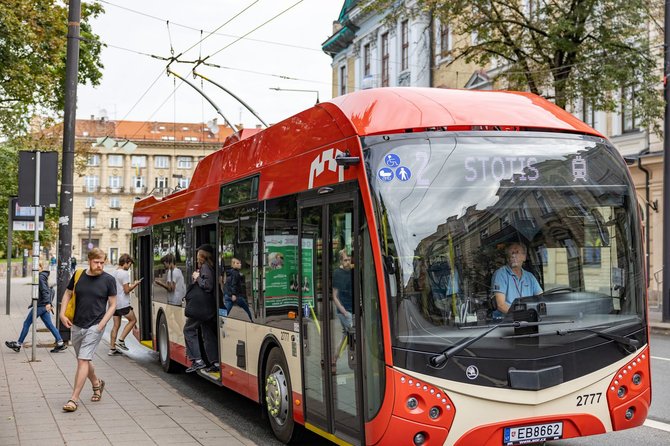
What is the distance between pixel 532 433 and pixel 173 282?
738 cm

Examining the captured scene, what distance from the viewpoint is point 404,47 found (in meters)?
43.4

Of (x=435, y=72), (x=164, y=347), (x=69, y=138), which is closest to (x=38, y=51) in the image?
(x=69, y=138)

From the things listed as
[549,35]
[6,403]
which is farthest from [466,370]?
[549,35]

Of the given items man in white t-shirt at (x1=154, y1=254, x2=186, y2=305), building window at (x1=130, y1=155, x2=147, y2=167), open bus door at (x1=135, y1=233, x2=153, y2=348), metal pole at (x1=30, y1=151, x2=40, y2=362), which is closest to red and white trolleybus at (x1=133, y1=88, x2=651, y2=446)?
man in white t-shirt at (x1=154, y1=254, x2=186, y2=305)

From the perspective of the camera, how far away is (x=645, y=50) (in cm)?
2319

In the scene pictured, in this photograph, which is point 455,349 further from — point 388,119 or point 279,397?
point 279,397

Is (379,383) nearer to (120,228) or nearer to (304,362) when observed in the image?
(304,362)

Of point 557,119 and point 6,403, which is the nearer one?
point 557,119

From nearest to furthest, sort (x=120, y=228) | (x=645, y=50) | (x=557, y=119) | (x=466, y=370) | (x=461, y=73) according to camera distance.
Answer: (x=466, y=370)
(x=557, y=119)
(x=645, y=50)
(x=461, y=73)
(x=120, y=228)

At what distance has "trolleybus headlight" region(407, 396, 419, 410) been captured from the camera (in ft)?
19.8

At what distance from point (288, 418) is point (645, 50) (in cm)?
1826

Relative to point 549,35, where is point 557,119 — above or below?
below

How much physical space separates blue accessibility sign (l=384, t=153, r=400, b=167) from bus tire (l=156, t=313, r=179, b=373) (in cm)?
781

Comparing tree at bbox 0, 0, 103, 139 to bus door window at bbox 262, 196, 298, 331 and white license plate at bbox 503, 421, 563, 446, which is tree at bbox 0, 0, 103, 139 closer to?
bus door window at bbox 262, 196, 298, 331
